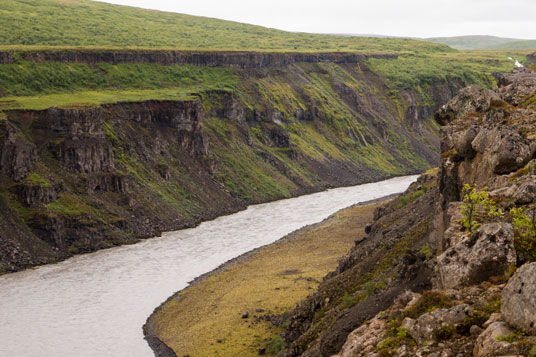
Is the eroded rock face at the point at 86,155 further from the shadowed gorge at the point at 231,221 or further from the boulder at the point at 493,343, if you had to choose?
the boulder at the point at 493,343

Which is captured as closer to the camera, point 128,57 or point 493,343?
point 493,343

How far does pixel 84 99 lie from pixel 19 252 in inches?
1993

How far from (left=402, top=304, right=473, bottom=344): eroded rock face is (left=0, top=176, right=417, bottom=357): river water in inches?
1603

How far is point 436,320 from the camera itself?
24703 millimetres

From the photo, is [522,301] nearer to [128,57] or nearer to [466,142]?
[466,142]

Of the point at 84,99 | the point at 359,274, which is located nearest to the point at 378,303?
the point at 359,274

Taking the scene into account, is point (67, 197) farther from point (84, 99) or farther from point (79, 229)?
point (84, 99)

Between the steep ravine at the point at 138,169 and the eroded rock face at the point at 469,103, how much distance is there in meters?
64.9

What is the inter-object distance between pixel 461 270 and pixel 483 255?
43.1 inches

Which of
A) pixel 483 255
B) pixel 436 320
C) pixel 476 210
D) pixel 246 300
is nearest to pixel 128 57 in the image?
pixel 246 300

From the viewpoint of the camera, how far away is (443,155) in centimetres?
4272

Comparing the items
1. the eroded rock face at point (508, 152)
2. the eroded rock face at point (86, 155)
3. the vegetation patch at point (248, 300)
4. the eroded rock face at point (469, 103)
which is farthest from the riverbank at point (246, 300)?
the eroded rock face at point (86, 155)

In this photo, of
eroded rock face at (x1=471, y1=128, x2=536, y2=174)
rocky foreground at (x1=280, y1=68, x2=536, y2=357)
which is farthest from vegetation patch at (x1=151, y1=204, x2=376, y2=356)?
eroded rock face at (x1=471, y1=128, x2=536, y2=174)

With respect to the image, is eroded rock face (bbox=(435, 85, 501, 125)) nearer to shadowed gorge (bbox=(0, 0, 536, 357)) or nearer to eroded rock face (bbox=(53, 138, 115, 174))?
shadowed gorge (bbox=(0, 0, 536, 357))
